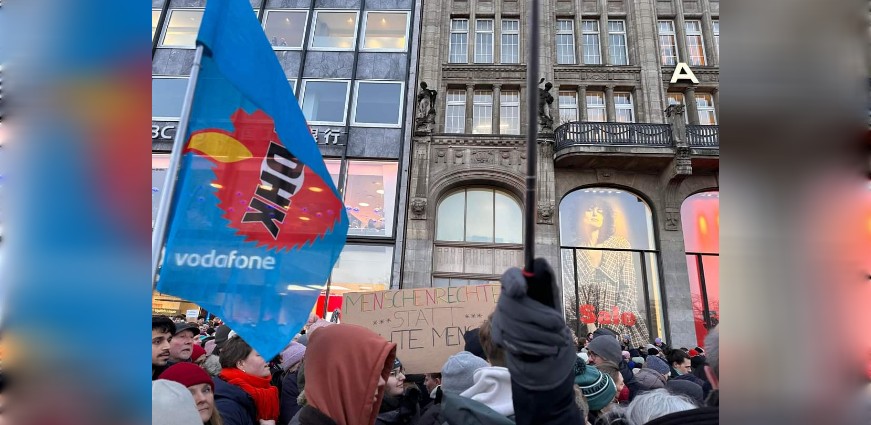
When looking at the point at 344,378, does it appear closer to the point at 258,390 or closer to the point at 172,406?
the point at 172,406

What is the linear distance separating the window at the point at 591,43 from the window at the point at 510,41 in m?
2.70

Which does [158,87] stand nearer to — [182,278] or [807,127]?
[182,278]

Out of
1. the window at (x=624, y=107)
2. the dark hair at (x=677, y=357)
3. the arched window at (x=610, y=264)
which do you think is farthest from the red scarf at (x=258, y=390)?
the window at (x=624, y=107)

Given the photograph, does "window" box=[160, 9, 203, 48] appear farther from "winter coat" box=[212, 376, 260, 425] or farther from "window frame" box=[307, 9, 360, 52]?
"winter coat" box=[212, 376, 260, 425]

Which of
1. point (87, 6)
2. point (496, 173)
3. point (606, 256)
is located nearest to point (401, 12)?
point (496, 173)

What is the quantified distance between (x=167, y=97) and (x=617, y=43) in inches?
694

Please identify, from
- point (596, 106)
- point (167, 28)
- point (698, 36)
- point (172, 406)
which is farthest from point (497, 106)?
point (172, 406)

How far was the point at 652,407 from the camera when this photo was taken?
2.24 meters

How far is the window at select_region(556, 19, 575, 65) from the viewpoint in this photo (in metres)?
17.8

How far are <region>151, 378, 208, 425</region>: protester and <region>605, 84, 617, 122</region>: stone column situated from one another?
17.2 meters

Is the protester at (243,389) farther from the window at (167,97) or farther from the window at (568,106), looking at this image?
the window at (167,97)

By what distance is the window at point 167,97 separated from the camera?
53.7 ft

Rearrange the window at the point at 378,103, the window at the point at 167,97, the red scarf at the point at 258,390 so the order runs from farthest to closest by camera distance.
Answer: the window at the point at 378,103, the window at the point at 167,97, the red scarf at the point at 258,390

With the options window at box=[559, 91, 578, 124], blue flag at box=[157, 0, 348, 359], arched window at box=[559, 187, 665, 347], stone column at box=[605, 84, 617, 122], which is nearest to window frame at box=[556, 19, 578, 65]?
window at box=[559, 91, 578, 124]
